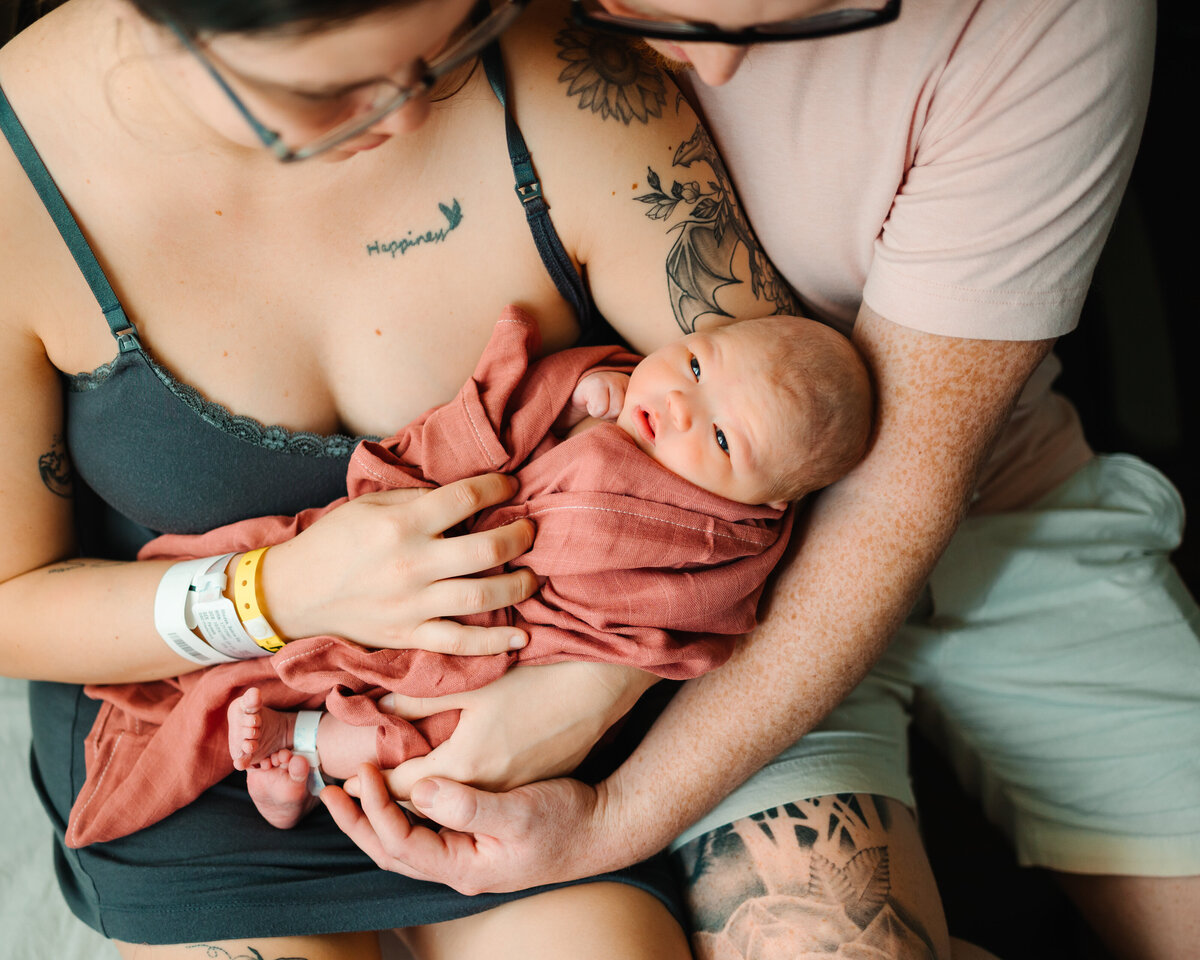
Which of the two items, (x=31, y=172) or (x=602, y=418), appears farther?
(x=602, y=418)

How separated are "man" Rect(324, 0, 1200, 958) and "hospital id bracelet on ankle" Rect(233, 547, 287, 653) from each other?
0.75 feet

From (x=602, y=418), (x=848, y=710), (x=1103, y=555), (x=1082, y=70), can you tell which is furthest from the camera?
(x=1103, y=555)

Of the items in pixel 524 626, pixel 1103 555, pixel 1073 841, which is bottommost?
pixel 1073 841

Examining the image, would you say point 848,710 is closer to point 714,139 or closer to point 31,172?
point 714,139

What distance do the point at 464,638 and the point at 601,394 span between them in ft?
1.26

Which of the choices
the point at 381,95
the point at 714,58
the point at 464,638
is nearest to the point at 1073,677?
the point at 464,638

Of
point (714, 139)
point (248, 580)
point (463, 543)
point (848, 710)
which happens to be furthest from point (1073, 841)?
point (248, 580)

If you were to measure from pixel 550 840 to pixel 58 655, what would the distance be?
0.74 meters

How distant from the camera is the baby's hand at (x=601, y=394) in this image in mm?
1208

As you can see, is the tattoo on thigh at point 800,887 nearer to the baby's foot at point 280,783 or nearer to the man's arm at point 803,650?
the man's arm at point 803,650

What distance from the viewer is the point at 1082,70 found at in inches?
39.4

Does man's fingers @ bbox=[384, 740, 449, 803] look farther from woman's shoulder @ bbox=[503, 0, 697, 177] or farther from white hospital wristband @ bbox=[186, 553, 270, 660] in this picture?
woman's shoulder @ bbox=[503, 0, 697, 177]

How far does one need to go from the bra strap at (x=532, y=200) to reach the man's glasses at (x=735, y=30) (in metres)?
0.22

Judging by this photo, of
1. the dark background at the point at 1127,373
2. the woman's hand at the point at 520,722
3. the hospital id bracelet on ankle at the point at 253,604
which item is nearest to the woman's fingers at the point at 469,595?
the woman's hand at the point at 520,722
